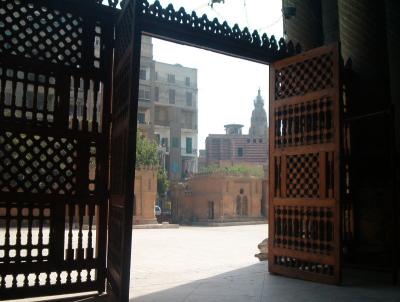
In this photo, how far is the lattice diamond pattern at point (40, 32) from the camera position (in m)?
4.34

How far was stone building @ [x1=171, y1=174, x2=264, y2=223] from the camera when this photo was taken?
34375 millimetres

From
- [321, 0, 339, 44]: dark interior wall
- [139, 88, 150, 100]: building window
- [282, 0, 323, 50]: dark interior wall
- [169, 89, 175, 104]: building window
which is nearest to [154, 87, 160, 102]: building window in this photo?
[139, 88, 150, 100]: building window

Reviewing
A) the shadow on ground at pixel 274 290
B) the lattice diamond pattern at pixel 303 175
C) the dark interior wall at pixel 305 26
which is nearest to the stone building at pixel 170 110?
the dark interior wall at pixel 305 26

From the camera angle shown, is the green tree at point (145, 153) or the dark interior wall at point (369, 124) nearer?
the dark interior wall at point (369, 124)

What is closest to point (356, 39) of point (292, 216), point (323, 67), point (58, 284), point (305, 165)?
point (323, 67)

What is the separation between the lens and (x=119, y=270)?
3.95 meters

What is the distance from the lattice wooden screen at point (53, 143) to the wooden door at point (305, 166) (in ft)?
8.69

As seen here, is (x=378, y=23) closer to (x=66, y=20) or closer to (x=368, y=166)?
(x=368, y=166)

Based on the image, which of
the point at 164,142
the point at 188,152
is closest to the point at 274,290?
the point at 164,142

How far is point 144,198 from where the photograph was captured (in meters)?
26.0

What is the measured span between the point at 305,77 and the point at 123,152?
10.2 feet

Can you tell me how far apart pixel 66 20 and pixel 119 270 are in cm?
284

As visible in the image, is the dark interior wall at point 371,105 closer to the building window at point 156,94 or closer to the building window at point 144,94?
the building window at point 144,94

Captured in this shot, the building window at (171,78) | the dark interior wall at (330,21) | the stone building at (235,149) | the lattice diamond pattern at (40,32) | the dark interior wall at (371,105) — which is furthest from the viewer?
the stone building at (235,149)
